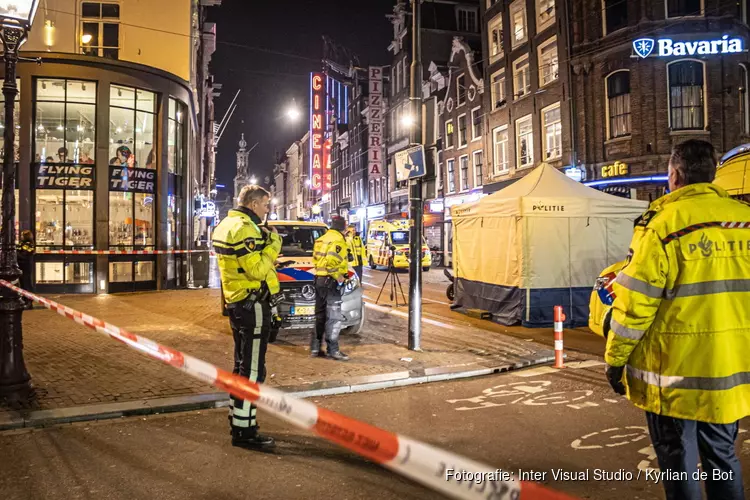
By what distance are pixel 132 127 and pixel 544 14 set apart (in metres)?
19.0

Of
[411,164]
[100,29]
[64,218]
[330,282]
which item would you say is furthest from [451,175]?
[330,282]

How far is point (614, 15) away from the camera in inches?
893

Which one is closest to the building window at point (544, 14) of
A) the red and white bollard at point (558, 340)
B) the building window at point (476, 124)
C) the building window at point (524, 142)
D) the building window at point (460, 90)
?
the building window at point (524, 142)

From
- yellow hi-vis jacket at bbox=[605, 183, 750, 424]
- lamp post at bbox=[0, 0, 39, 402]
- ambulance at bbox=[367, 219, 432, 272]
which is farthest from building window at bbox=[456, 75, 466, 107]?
yellow hi-vis jacket at bbox=[605, 183, 750, 424]

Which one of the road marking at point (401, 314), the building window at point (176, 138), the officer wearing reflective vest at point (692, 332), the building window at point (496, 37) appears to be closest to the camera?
the officer wearing reflective vest at point (692, 332)

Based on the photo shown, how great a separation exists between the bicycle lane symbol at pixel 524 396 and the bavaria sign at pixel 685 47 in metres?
18.2

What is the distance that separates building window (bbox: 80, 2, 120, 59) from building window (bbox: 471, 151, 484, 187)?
64.9 feet

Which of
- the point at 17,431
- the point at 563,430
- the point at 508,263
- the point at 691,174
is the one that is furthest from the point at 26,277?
the point at 691,174

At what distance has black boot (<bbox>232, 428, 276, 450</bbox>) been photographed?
4.63m

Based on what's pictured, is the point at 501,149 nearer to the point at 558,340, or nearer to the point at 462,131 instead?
the point at 462,131

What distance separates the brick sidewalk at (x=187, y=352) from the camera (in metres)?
6.48

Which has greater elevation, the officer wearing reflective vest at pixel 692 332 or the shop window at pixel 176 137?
the shop window at pixel 176 137

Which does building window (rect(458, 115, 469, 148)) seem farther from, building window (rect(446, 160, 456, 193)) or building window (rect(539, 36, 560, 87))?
building window (rect(539, 36, 560, 87))

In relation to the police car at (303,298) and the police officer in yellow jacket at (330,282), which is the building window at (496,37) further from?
the police officer in yellow jacket at (330,282)
